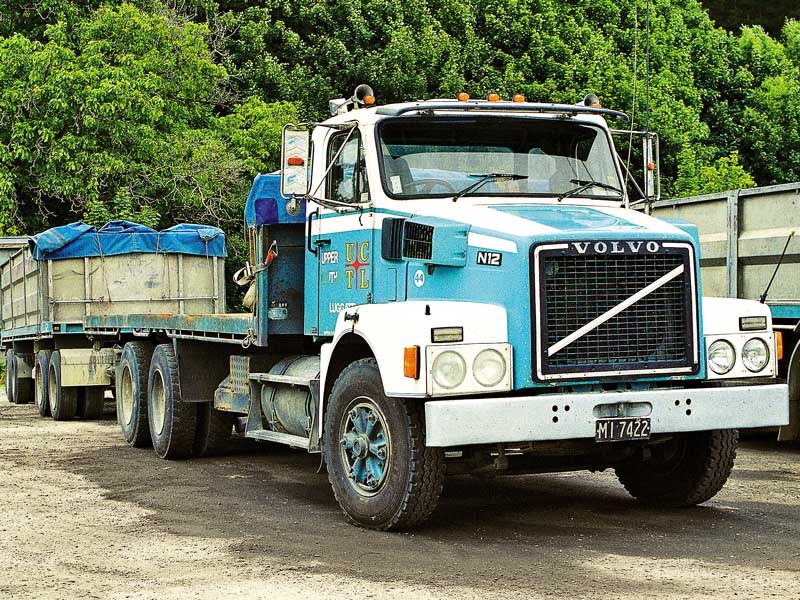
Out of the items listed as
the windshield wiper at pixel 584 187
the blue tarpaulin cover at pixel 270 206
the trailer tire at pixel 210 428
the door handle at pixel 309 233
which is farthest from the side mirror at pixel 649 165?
the trailer tire at pixel 210 428

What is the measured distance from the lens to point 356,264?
9.23 metres

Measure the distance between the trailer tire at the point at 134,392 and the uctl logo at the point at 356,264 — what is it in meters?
4.48

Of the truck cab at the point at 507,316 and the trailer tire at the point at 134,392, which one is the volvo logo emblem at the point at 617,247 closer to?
the truck cab at the point at 507,316

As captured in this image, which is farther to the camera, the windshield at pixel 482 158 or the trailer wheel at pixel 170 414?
the trailer wheel at pixel 170 414

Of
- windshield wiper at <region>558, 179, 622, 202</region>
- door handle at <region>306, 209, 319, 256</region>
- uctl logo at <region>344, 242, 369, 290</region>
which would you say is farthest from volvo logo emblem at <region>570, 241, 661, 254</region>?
door handle at <region>306, 209, 319, 256</region>

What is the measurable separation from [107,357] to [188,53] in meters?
15.9

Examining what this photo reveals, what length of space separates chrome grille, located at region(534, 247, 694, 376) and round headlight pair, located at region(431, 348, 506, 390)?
28 cm

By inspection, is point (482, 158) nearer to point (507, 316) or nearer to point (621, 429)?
point (507, 316)

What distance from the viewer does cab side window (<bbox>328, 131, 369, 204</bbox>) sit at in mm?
9195

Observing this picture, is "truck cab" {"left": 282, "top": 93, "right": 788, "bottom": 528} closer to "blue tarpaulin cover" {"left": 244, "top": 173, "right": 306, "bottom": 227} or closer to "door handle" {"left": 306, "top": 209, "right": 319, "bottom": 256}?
"door handle" {"left": 306, "top": 209, "right": 319, "bottom": 256}

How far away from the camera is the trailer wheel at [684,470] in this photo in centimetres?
903

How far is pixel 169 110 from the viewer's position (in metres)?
30.8

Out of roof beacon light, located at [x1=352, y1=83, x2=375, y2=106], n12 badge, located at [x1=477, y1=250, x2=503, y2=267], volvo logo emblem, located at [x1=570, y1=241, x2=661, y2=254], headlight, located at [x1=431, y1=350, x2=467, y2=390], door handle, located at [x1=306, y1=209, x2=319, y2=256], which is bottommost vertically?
headlight, located at [x1=431, y1=350, x2=467, y2=390]

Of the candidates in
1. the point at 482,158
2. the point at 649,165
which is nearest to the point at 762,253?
the point at 649,165
